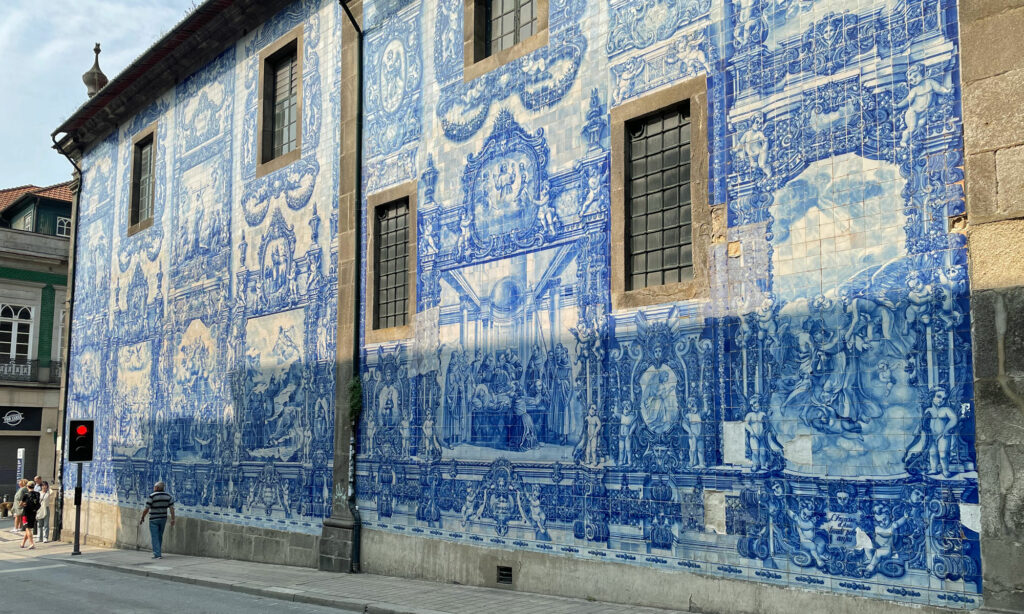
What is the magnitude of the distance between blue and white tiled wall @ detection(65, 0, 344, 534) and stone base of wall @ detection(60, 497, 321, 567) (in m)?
0.26

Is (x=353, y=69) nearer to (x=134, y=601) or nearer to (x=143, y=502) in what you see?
(x=134, y=601)

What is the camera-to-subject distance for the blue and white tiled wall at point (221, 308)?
14.9 metres

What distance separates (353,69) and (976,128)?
31.3 ft

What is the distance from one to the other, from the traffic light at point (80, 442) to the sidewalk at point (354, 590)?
2.15m

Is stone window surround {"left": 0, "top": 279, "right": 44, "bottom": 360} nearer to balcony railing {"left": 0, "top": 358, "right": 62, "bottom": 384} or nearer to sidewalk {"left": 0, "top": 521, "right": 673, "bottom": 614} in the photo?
balcony railing {"left": 0, "top": 358, "right": 62, "bottom": 384}

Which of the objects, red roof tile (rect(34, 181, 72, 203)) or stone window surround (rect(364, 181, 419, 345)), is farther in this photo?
red roof tile (rect(34, 181, 72, 203))

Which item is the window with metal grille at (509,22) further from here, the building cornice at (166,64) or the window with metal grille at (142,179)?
the window with metal grille at (142,179)

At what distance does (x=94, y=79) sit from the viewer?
84.0ft

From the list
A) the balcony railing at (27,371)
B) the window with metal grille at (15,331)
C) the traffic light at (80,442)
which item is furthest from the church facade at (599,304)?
the window with metal grille at (15,331)

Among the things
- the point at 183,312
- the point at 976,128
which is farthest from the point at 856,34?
the point at 183,312

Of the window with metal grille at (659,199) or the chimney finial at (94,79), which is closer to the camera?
the window with metal grille at (659,199)

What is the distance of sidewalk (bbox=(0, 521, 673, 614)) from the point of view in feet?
31.0

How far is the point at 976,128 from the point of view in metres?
7.21

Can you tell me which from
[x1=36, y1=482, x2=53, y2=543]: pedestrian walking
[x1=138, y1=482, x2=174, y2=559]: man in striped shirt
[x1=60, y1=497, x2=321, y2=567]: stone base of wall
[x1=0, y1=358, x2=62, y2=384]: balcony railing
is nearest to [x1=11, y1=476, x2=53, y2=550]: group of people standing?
[x1=36, y1=482, x2=53, y2=543]: pedestrian walking
